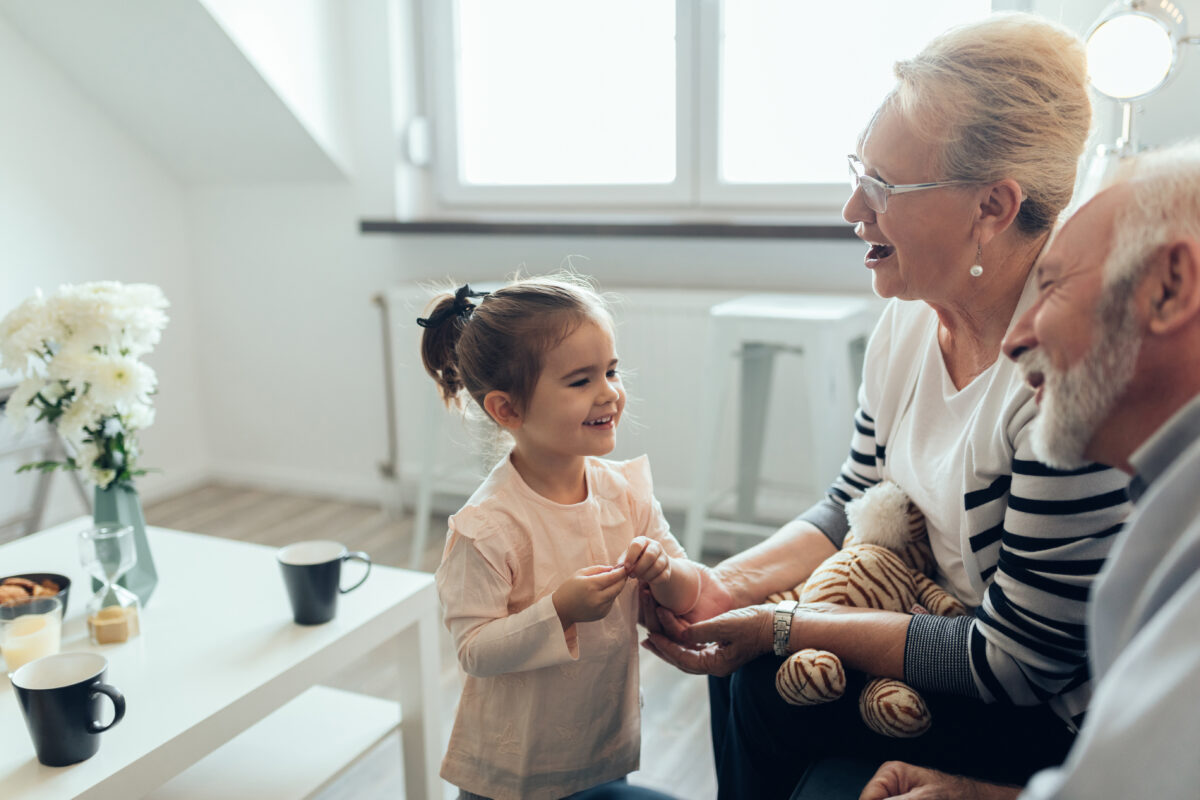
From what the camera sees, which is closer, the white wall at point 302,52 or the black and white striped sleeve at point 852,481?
A: the black and white striped sleeve at point 852,481

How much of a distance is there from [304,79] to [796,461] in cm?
185

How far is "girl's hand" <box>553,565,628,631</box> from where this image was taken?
1.06 m

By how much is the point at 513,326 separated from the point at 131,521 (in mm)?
854

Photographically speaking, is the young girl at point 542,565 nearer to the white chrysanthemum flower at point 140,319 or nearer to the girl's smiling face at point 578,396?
the girl's smiling face at point 578,396

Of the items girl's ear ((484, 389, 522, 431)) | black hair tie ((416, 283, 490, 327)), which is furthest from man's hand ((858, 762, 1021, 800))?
black hair tie ((416, 283, 490, 327))

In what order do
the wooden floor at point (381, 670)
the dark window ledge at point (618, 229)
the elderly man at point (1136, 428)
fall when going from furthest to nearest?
1. the dark window ledge at point (618, 229)
2. the wooden floor at point (381, 670)
3. the elderly man at point (1136, 428)

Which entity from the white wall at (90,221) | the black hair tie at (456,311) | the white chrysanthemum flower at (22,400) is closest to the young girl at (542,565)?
the black hair tie at (456,311)

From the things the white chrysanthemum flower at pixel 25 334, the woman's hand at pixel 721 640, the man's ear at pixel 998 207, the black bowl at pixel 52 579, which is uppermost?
the man's ear at pixel 998 207

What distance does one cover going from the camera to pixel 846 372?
7.68 ft

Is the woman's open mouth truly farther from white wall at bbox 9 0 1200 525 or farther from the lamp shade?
white wall at bbox 9 0 1200 525

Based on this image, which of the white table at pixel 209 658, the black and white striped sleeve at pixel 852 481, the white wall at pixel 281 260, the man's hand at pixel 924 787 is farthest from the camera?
the white wall at pixel 281 260

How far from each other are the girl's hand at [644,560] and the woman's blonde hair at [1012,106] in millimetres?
523

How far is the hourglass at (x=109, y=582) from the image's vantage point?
1.45 m

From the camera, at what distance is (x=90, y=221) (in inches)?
129
